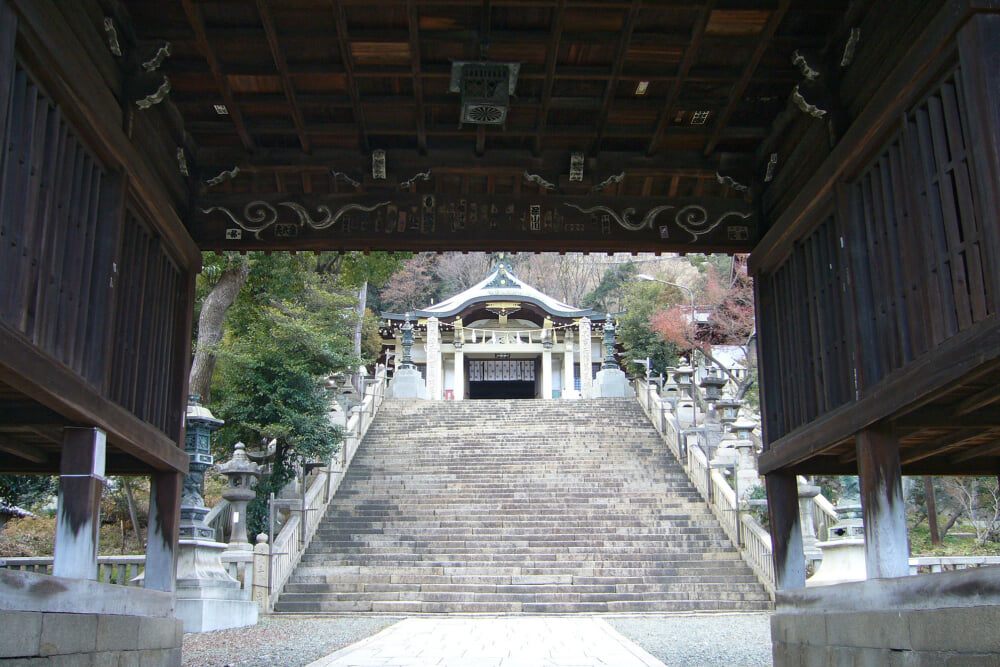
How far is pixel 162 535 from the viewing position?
757 cm

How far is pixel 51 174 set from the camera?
5316 millimetres

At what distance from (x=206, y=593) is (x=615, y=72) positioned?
941 centimetres

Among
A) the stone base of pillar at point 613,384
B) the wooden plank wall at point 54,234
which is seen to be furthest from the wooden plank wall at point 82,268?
the stone base of pillar at point 613,384

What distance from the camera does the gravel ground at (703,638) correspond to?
9.27 meters

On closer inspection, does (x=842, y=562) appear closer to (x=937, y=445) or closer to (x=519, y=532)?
(x=937, y=445)

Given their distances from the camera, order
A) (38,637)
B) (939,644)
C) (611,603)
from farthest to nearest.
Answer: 1. (611,603)
2. (38,637)
3. (939,644)

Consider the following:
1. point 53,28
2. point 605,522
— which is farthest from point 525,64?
point 605,522

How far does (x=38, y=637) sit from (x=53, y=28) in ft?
11.3

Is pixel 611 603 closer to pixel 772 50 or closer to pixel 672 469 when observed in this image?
pixel 672 469

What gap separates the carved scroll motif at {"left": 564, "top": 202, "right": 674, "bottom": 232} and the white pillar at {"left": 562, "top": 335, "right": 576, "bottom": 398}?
98.2 ft

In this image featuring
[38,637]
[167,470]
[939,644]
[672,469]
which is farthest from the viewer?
[672,469]

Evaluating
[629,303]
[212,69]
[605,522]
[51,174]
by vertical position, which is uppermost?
[629,303]

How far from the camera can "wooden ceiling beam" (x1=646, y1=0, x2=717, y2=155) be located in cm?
603

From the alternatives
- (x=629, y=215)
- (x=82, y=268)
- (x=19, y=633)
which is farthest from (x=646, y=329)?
(x=19, y=633)
